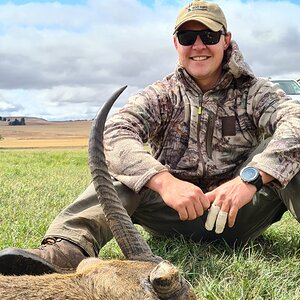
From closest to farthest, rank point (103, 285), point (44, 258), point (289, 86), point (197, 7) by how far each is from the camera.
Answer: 1. point (103, 285)
2. point (44, 258)
3. point (197, 7)
4. point (289, 86)

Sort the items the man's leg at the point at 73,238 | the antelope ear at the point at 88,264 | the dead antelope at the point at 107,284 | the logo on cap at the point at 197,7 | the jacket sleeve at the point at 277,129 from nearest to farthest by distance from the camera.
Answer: the dead antelope at the point at 107,284 → the antelope ear at the point at 88,264 → the man's leg at the point at 73,238 → the jacket sleeve at the point at 277,129 → the logo on cap at the point at 197,7

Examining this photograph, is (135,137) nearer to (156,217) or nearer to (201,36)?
(156,217)

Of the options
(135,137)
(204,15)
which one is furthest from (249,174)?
(204,15)

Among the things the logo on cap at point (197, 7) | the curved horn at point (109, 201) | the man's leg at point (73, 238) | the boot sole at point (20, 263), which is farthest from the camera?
the logo on cap at point (197, 7)

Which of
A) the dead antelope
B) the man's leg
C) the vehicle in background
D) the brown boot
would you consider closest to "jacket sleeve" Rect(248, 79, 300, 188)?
the man's leg

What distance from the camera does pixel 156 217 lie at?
6.43 metres

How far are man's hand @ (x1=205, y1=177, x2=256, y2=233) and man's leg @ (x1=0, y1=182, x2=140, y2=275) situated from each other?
1001 mm

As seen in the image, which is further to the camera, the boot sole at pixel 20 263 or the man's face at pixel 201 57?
the man's face at pixel 201 57

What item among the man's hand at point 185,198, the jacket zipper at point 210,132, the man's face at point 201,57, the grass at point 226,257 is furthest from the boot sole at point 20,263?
the man's face at point 201,57

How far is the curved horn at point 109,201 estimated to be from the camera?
4.17 meters

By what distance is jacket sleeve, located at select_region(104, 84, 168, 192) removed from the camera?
219 inches

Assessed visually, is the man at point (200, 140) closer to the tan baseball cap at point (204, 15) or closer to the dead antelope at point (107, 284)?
the tan baseball cap at point (204, 15)

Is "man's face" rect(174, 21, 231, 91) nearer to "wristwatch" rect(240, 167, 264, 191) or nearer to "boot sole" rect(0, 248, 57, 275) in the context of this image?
"wristwatch" rect(240, 167, 264, 191)

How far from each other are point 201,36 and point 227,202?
6.58 feet
